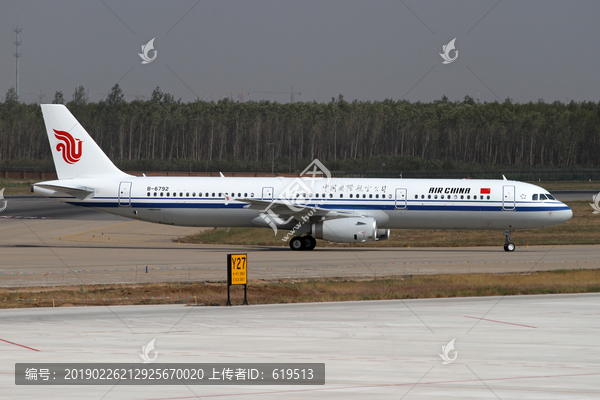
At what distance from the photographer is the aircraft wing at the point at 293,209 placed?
38.4 m

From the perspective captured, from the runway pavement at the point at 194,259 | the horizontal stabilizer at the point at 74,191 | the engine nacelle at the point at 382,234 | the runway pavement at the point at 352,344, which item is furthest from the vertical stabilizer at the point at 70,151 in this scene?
the runway pavement at the point at 352,344

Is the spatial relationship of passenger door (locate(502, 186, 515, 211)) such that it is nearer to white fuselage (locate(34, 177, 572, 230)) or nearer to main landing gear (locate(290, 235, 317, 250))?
white fuselage (locate(34, 177, 572, 230))

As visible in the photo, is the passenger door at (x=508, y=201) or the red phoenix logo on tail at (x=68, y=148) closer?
the passenger door at (x=508, y=201)

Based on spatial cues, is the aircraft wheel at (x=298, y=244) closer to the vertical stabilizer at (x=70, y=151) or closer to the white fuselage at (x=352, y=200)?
the white fuselage at (x=352, y=200)

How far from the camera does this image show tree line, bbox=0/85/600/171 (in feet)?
418

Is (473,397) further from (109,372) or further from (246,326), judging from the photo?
(246,326)

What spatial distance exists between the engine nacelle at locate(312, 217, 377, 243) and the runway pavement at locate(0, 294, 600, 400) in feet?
52.0

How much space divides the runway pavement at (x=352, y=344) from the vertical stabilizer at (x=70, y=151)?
74.7ft

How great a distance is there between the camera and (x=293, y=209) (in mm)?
38500

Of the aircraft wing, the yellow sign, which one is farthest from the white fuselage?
the yellow sign

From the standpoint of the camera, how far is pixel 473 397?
1102cm

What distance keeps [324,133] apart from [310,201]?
99640mm

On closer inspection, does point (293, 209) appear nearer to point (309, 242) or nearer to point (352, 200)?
point (309, 242)

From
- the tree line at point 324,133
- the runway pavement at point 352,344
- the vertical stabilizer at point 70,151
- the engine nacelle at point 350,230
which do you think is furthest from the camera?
the tree line at point 324,133
